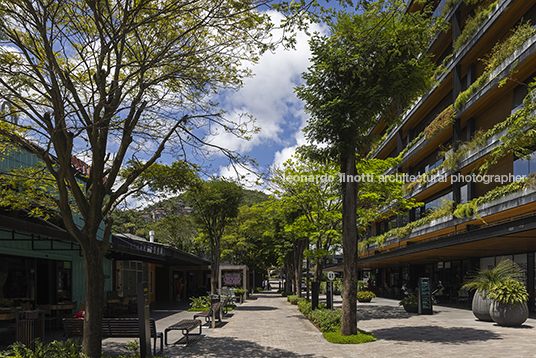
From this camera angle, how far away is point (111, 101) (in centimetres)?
1090

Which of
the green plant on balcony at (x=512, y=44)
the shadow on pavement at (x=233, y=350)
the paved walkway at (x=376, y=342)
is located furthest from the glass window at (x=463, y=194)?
the shadow on pavement at (x=233, y=350)

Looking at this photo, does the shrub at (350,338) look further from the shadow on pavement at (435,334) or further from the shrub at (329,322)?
the shrub at (329,322)

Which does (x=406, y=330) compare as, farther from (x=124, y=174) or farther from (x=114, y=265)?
(x=114, y=265)

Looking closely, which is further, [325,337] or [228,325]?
[228,325]

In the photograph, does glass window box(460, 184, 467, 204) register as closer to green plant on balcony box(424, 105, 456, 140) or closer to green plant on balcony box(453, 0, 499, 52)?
green plant on balcony box(424, 105, 456, 140)

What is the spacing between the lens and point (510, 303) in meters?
15.6

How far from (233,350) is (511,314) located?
9705 mm

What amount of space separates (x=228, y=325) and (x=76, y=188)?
10.8 metres

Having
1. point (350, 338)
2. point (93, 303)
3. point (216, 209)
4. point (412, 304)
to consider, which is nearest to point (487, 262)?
point (412, 304)

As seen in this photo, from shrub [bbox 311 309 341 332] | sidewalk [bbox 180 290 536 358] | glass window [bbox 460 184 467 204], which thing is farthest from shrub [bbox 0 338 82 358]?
glass window [bbox 460 184 467 204]

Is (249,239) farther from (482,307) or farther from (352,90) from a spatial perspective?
(352,90)

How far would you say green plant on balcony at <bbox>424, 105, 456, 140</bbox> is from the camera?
30453 mm

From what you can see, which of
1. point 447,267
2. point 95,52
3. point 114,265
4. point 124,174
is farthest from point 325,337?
point 447,267

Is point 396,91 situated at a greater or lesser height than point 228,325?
greater
